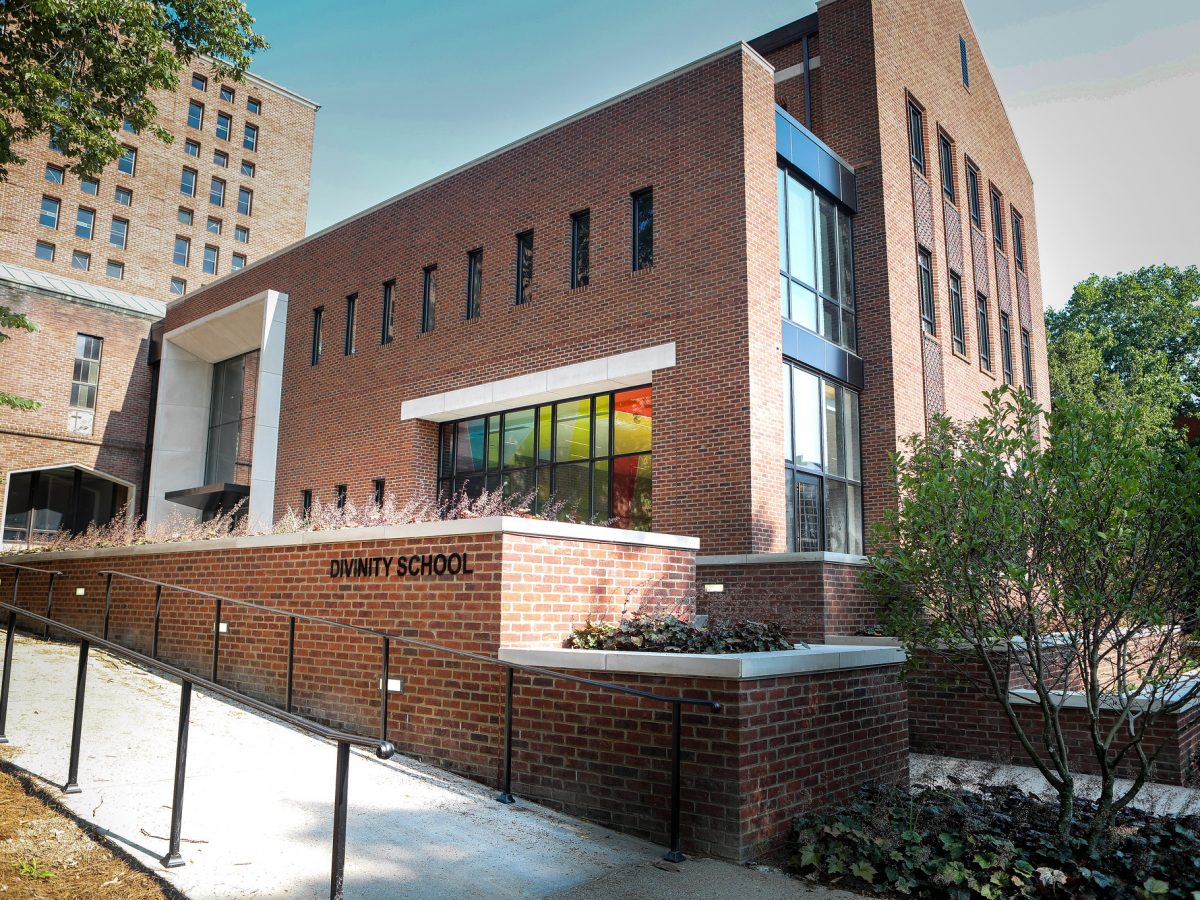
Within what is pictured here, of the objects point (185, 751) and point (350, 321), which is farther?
point (350, 321)

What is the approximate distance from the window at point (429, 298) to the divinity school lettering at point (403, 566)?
1053 cm

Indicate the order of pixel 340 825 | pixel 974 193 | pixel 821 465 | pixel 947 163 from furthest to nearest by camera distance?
pixel 974 193
pixel 947 163
pixel 821 465
pixel 340 825

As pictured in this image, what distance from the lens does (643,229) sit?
1535 cm

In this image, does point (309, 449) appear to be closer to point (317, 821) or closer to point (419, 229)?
point (419, 229)

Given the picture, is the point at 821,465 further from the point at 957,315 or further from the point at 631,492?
the point at 957,315

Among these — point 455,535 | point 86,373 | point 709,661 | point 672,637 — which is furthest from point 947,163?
point 86,373

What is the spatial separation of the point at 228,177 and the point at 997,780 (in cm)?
4700

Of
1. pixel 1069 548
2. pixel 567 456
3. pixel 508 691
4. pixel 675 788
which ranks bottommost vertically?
pixel 675 788

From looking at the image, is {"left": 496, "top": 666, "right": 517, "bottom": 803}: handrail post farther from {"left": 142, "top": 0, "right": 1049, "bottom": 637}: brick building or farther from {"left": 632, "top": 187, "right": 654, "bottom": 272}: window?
{"left": 632, "top": 187, "right": 654, "bottom": 272}: window

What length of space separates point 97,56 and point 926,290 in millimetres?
15430

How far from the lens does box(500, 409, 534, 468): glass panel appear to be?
672 inches

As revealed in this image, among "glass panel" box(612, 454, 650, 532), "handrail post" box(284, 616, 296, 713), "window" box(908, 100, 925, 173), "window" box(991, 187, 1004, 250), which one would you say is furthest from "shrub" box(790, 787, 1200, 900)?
"window" box(991, 187, 1004, 250)

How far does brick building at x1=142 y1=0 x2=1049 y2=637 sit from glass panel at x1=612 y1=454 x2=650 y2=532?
0.04 m

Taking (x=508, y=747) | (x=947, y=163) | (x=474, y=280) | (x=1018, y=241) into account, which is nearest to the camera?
(x=508, y=747)
